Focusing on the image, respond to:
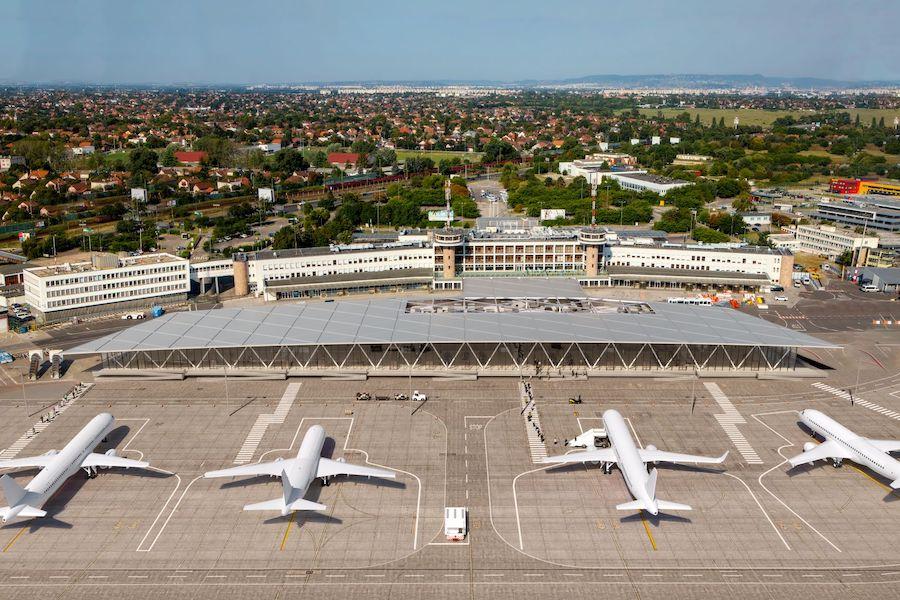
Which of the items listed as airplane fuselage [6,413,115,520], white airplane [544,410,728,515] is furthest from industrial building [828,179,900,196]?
airplane fuselage [6,413,115,520]

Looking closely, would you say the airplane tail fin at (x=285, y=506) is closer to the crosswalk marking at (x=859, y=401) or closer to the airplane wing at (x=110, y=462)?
the airplane wing at (x=110, y=462)

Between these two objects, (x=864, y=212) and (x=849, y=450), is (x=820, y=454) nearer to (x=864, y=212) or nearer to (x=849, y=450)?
(x=849, y=450)

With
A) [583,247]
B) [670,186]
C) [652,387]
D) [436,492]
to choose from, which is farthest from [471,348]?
[670,186]

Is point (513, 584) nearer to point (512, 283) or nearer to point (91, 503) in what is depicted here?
point (91, 503)

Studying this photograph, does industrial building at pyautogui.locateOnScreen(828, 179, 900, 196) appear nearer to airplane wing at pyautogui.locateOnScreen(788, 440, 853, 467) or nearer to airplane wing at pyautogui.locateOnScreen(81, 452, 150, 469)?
airplane wing at pyautogui.locateOnScreen(788, 440, 853, 467)

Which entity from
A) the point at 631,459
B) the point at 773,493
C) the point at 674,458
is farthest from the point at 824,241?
the point at 631,459

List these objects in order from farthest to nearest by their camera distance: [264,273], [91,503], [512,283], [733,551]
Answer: [264,273] < [512,283] < [91,503] < [733,551]

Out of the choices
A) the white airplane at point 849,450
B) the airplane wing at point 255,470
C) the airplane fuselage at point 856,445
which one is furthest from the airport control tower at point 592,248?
the airplane wing at point 255,470
